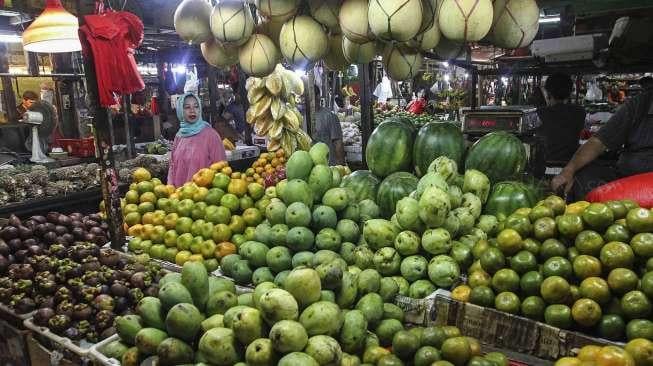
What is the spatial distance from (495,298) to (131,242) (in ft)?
7.38

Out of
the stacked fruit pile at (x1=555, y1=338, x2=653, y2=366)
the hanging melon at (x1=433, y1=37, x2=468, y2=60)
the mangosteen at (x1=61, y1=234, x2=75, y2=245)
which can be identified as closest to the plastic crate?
the mangosteen at (x1=61, y1=234, x2=75, y2=245)

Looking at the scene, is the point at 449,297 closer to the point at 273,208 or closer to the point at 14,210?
the point at 273,208

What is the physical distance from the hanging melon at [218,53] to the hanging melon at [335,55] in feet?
1.82

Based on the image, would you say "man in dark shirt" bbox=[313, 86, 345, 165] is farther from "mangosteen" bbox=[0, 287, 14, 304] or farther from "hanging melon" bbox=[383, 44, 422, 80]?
"mangosteen" bbox=[0, 287, 14, 304]

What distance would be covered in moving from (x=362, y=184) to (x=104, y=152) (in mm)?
1654

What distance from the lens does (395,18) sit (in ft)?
6.00

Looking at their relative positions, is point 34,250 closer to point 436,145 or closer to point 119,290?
point 119,290

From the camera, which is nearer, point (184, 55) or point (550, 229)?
point (550, 229)

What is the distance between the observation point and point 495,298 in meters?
1.94

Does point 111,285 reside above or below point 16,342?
above

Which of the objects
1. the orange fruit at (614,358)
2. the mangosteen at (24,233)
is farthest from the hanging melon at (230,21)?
the orange fruit at (614,358)

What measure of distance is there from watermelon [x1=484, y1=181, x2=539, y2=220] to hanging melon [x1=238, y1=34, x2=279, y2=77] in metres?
1.44

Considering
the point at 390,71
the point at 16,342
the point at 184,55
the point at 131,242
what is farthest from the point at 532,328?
the point at 184,55

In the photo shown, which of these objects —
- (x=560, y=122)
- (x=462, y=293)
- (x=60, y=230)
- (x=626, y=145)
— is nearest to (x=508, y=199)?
(x=462, y=293)
